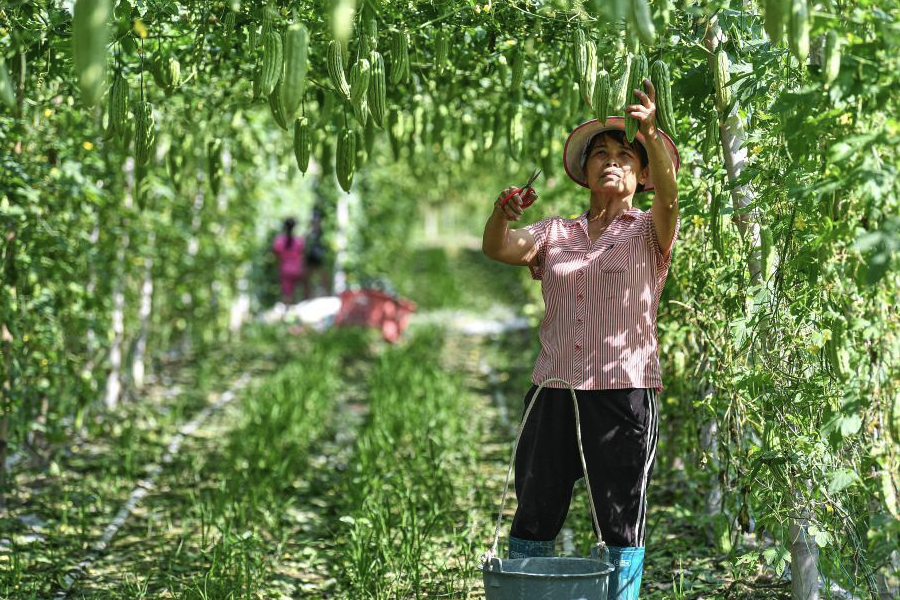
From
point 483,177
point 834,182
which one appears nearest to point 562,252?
point 834,182

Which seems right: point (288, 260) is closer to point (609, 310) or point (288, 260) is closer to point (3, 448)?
point (3, 448)

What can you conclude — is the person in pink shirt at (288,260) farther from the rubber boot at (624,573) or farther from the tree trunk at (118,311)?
the rubber boot at (624,573)

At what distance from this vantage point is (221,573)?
121 inches

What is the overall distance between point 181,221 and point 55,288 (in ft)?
8.84

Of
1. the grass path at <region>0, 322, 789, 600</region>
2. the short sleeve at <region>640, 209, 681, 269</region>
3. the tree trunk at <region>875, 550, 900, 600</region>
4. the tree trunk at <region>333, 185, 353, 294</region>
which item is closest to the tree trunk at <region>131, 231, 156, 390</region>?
the grass path at <region>0, 322, 789, 600</region>

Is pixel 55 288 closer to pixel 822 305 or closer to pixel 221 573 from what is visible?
pixel 221 573

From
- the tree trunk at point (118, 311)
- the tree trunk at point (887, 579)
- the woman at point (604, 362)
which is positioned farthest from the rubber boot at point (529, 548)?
the tree trunk at point (118, 311)

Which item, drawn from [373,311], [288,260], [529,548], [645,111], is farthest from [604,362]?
[288,260]

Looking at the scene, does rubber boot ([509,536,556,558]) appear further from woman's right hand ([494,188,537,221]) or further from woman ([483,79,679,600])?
woman's right hand ([494,188,537,221])

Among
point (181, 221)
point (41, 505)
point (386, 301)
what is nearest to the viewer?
point (41, 505)

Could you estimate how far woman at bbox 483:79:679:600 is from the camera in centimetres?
241

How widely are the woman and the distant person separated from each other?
28.5 feet

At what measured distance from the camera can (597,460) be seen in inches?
95.4

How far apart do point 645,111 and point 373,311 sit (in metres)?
7.24
